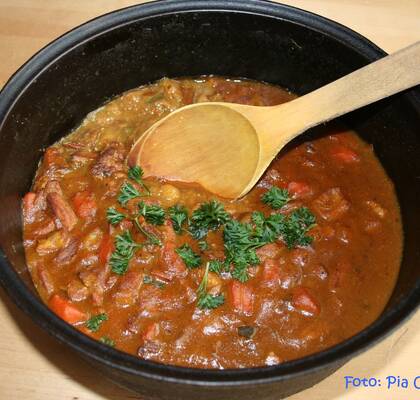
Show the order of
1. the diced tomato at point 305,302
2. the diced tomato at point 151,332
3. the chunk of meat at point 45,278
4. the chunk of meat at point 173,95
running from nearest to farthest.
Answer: the diced tomato at point 151,332, the diced tomato at point 305,302, the chunk of meat at point 45,278, the chunk of meat at point 173,95

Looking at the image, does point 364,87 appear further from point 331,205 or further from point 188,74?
point 188,74

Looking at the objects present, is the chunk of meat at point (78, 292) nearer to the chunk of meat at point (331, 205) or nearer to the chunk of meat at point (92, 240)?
the chunk of meat at point (92, 240)

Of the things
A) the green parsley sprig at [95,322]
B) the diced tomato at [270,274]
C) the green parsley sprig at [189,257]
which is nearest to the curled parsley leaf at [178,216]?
the green parsley sprig at [189,257]

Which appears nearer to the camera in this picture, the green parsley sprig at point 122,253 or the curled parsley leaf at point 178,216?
the green parsley sprig at point 122,253

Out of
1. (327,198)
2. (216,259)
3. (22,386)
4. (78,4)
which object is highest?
(78,4)

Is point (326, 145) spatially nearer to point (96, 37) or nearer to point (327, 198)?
point (327, 198)

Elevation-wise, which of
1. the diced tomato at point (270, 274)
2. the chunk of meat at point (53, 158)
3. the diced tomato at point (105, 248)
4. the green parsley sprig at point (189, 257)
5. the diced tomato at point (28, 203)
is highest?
the chunk of meat at point (53, 158)

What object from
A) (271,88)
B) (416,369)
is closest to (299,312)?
(416,369)
